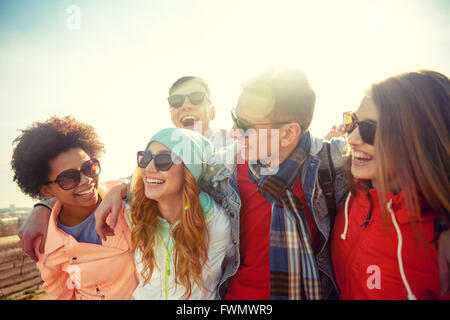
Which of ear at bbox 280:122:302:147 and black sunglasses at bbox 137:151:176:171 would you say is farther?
ear at bbox 280:122:302:147

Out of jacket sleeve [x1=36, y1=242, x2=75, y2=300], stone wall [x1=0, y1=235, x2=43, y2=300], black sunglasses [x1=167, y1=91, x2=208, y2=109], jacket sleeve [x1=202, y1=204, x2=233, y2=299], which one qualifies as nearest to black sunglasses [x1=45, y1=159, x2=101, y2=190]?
jacket sleeve [x1=36, y1=242, x2=75, y2=300]

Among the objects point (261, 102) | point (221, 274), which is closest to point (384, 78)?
point (261, 102)

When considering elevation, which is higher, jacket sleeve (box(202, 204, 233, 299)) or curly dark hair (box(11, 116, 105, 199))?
curly dark hair (box(11, 116, 105, 199))

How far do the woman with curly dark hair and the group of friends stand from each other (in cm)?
1

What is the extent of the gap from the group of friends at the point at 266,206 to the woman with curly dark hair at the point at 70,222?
0.5 inches

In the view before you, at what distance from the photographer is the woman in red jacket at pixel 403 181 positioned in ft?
4.52

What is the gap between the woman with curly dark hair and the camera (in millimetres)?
2102

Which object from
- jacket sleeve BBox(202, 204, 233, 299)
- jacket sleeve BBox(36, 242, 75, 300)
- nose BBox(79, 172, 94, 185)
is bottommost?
jacket sleeve BBox(36, 242, 75, 300)

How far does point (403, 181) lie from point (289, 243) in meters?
0.90

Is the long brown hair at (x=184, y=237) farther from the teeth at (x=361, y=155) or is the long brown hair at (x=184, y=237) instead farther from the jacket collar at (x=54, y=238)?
the teeth at (x=361, y=155)

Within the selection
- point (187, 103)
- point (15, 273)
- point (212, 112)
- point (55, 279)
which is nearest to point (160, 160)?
point (55, 279)

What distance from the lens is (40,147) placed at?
2.24 m

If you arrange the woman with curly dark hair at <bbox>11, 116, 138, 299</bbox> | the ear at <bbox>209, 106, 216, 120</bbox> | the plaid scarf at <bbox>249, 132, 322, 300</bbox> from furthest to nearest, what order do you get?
the ear at <bbox>209, 106, 216, 120</bbox> < the woman with curly dark hair at <bbox>11, 116, 138, 299</bbox> < the plaid scarf at <bbox>249, 132, 322, 300</bbox>

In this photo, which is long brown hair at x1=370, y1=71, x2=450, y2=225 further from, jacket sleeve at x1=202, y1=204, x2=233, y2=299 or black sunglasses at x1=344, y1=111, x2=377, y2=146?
jacket sleeve at x1=202, y1=204, x2=233, y2=299
